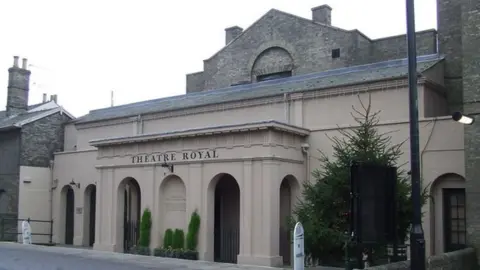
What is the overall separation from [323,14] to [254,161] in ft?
44.2

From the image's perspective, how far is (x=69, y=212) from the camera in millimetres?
28984

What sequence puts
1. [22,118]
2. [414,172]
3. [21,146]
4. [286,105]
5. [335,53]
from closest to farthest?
[414,172] → [286,105] → [335,53] → [21,146] → [22,118]

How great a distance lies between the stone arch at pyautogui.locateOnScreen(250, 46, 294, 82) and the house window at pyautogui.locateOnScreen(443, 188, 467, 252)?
1305cm

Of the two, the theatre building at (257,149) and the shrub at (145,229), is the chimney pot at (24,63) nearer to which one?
the theatre building at (257,149)

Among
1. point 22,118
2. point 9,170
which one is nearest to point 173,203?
point 9,170

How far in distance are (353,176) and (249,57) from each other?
2302 cm

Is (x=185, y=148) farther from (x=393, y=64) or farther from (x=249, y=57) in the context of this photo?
(x=249, y=57)

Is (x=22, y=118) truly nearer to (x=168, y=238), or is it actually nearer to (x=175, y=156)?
(x=175, y=156)

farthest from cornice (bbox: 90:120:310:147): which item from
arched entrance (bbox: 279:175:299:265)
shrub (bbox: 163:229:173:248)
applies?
shrub (bbox: 163:229:173:248)

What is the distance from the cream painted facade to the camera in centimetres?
1725

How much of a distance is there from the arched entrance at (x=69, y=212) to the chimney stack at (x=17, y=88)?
6.15 meters

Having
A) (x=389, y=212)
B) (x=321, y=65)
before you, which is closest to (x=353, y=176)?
(x=389, y=212)

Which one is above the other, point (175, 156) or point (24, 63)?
point (24, 63)

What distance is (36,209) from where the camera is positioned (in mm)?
28719
